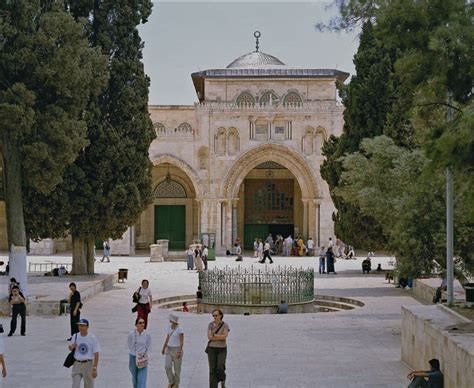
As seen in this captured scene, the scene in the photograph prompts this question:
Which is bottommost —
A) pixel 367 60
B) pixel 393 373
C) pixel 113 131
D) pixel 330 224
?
pixel 393 373

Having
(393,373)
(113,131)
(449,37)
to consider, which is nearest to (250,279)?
(113,131)

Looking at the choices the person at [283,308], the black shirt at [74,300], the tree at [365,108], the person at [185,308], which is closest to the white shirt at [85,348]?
the black shirt at [74,300]

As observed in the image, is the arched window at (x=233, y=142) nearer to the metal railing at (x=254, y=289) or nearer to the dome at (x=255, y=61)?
the dome at (x=255, y=61)

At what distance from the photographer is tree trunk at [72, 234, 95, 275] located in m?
22.7

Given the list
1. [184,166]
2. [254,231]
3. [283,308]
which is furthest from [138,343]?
[254,231]

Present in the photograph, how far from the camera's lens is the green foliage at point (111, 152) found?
21.3 metres

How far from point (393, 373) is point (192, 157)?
95.2ft

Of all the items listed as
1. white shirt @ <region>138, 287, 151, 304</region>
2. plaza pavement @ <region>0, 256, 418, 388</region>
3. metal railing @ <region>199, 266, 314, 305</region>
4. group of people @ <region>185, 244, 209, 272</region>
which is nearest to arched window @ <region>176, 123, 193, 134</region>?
group of people @ <region>185, 244, 209, 272</region>

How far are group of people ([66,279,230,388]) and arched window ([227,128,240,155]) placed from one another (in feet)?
97.1

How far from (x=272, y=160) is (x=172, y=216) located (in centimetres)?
750

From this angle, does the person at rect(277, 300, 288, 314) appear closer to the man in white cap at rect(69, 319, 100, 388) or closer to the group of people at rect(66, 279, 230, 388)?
the group of people at rect(66, 279, 230, 388)

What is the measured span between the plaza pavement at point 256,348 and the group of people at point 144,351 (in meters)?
1.04

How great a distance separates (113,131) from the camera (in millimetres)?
21750

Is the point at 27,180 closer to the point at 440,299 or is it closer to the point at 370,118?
the point at 440,299
